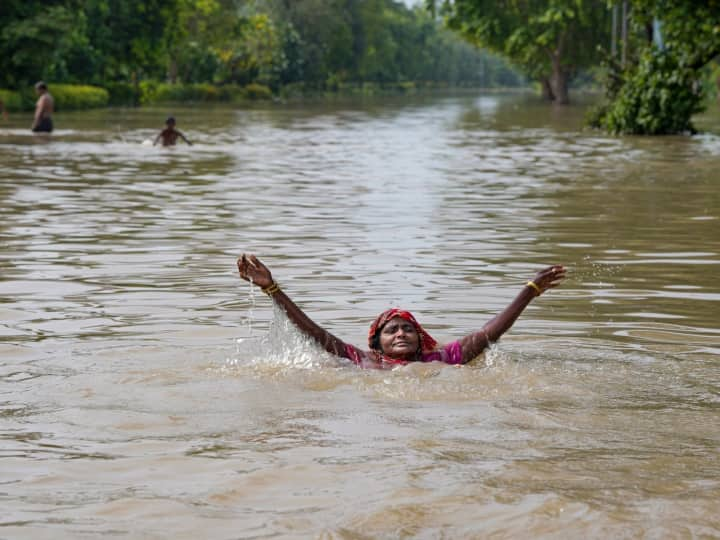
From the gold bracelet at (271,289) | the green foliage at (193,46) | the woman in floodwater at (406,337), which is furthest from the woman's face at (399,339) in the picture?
the green foliage at (193,46)

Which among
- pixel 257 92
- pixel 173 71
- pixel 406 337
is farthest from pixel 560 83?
pixel 406 337

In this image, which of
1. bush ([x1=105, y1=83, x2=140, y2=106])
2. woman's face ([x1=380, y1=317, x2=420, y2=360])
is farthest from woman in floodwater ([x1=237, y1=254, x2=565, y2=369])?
bush ([x1=105, y1=83, x2=140, y2=106])

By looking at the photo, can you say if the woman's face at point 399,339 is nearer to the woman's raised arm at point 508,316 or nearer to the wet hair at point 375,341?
the wet hair at point 375,341

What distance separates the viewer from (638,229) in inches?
625

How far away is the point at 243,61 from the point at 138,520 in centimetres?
9620

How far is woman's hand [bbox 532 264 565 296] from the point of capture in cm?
830

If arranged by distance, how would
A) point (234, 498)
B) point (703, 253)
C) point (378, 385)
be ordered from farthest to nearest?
point (703, 253), point (378, 385), point (234, 498)

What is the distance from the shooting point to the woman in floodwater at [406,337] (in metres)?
8.43

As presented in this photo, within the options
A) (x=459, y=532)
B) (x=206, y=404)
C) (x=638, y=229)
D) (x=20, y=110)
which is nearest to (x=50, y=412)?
(x=206, y=404)

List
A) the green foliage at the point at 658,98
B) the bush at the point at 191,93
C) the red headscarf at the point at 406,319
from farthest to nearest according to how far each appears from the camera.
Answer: the bush at the point at 191,93
the green foliage at the point at 658,98
the red headscarf at the point at 406,319

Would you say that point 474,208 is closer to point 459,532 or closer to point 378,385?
point 378,385

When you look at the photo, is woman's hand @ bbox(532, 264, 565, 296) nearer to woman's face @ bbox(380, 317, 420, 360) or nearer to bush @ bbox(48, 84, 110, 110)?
woman's face @ bbox(380, 317, 420, 360)

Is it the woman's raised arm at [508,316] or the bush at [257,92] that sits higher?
the woman's raised arm at [508,316]

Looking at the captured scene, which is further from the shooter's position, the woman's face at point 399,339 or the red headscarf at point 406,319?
the red headscarf at point 406,319
